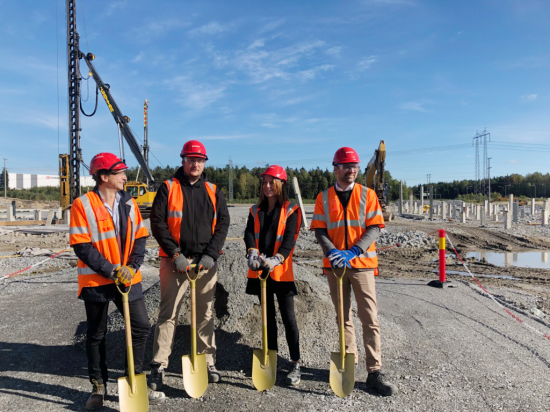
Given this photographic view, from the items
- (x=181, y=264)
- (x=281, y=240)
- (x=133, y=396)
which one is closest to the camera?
(x=133, y=396)

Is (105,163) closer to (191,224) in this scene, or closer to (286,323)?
(191,224)

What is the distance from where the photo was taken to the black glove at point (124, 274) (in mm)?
3000

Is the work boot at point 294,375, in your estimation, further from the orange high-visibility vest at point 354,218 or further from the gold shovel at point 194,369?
the orange high-visibility vest at point 354,218

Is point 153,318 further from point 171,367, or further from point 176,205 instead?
point 176,205

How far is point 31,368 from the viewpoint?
3.95m

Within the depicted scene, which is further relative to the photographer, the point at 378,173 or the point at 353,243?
the point at 378,173

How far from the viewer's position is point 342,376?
10.8 feet

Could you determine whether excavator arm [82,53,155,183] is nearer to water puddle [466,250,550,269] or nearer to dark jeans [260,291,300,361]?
water puddle [466,250,550,269]

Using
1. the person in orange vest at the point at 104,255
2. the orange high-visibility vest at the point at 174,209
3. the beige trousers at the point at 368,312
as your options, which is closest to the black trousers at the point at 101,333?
the person in orange vest at the point at 104,255

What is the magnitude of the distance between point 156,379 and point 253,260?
4.23 feet

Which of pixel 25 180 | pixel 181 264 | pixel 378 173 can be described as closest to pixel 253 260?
pixel 181 264

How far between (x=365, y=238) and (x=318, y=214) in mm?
472

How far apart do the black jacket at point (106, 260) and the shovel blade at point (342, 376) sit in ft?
5.66

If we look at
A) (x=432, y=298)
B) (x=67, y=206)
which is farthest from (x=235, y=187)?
(x=432, y=298)
